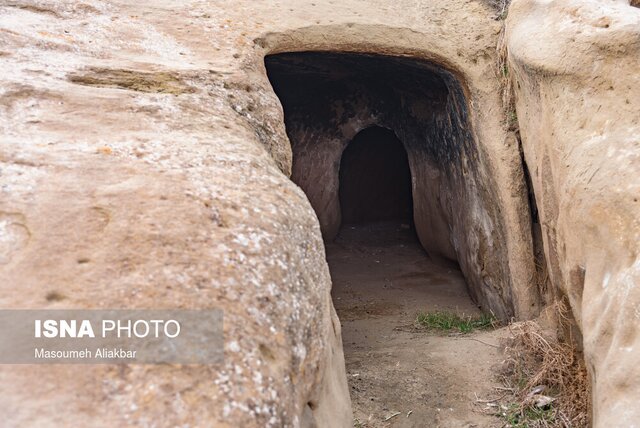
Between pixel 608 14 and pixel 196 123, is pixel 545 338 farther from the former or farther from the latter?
pixel 196 123

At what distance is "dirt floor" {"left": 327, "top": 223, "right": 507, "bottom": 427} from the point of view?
11.8 feet

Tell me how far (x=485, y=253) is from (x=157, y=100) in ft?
9.85

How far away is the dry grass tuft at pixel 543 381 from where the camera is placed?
10.9 ft

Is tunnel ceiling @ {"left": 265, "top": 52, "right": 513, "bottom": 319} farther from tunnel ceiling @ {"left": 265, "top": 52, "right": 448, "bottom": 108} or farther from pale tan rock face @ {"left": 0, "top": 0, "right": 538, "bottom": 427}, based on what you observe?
→ pale tan rock face @ {"left": 0, "top": 0, "right": 538, "bottom": 427}

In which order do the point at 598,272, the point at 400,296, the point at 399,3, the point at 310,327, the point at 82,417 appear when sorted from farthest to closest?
1. the point at 400,296
2. the point at 399,3
3. the point at 598,272
4. the point at 310,327
5. the point at 82,417

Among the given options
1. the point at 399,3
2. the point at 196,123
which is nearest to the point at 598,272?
the point at 196,123

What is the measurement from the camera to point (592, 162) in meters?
3.07

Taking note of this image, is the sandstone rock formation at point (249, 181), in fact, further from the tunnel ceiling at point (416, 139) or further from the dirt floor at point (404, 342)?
the dirt floor at point (404, 342)

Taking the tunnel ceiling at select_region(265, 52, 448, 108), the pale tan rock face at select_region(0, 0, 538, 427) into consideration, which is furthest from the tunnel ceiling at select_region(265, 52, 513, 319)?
the pale tan rock face at select_region(0, 0, 538, 427)

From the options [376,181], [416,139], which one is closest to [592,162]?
[416,139]

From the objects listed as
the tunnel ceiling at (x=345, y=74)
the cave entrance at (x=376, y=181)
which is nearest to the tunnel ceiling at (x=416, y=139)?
the tunnel ceiling at (x=345, y=74)

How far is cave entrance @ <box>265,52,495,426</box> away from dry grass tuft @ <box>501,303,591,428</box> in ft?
0.82

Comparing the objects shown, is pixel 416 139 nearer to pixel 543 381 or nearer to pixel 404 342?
pixel 404 342

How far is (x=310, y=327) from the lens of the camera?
2.36 m
